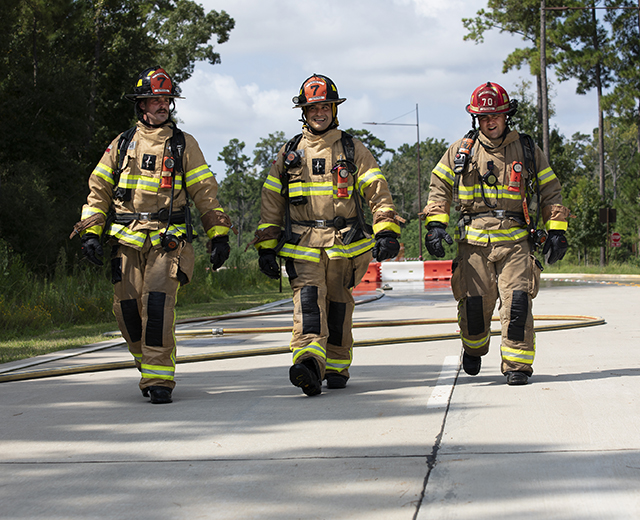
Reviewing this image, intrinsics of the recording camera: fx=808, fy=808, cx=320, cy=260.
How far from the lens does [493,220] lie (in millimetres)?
6250

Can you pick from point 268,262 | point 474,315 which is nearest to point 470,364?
point 474,315

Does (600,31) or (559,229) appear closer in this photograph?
(559,229)

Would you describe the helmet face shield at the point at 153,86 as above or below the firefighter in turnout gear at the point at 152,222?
above

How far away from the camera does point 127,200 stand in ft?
19.7

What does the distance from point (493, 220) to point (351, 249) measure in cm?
115

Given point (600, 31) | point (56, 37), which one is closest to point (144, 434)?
point (56, 37)

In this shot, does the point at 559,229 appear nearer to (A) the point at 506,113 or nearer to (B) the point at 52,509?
(A) the point at 506,113

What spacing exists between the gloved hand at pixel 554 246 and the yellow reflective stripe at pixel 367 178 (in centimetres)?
141

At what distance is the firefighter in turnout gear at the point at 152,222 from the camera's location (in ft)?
19.0

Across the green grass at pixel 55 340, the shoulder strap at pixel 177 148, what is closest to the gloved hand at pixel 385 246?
the shoulder strap at pixel 177 148

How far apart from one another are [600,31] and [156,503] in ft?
138

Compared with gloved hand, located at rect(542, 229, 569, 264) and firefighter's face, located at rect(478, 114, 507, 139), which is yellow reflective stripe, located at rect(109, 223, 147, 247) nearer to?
firefighter's face, located at rect(478, 114, 507, 139)

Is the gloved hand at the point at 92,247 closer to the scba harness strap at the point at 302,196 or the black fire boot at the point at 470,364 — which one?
the scba harness strap at the point at 302,196

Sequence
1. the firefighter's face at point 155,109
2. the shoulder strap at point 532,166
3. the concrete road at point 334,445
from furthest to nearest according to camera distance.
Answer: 1. the shoulder strap at point 532,166
2. the firefighter's face at point 155,109
3. the concrete road at point 334,445
